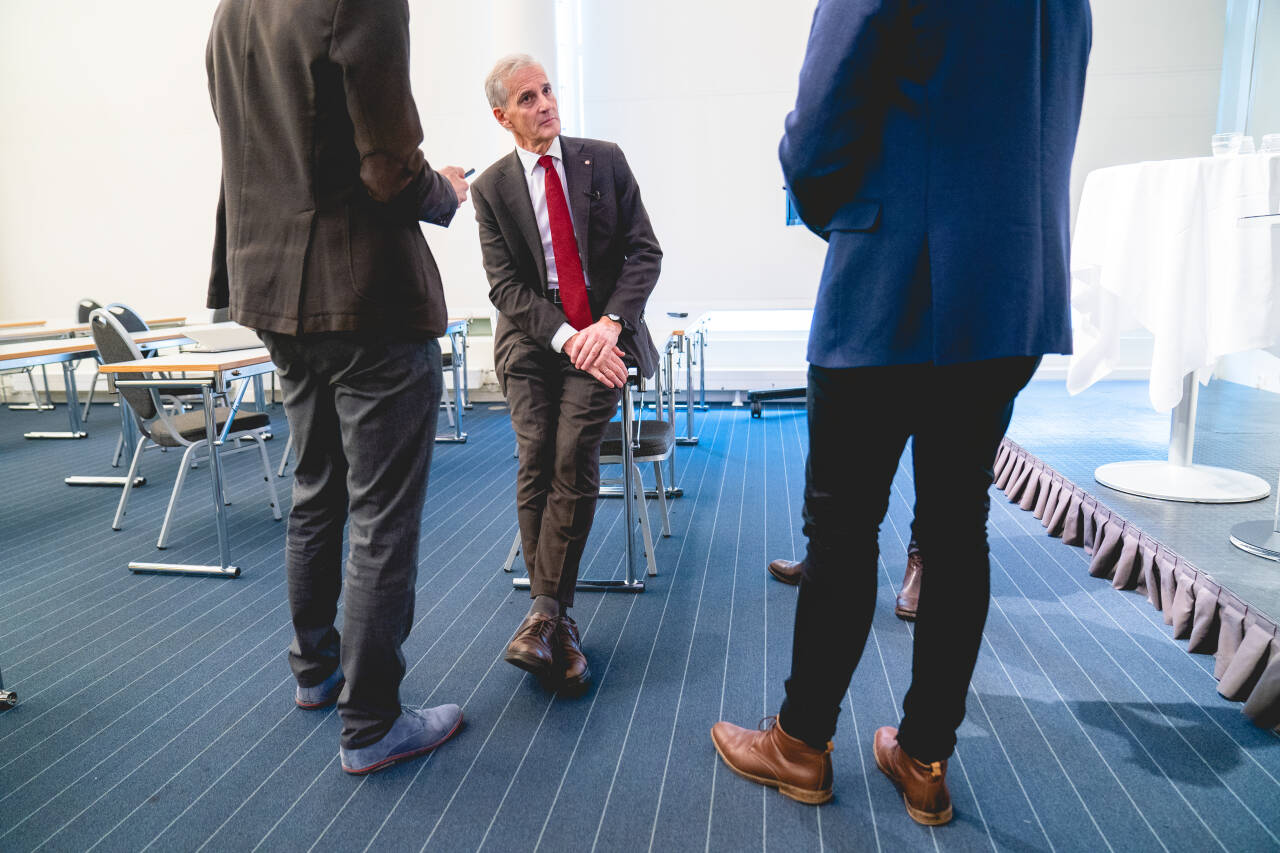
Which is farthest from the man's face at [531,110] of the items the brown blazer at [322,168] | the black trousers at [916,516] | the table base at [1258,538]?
the table base at [1258,538]

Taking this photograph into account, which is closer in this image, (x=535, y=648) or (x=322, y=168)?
(x=322, y=168)

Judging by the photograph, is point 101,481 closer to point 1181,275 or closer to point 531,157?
point 531,157

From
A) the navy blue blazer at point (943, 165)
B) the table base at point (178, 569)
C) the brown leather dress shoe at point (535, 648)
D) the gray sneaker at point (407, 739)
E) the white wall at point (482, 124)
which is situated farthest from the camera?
the white wall at point (482, 124)

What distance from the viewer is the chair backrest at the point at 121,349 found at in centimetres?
275

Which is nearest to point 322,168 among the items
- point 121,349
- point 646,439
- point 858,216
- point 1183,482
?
point 858,216

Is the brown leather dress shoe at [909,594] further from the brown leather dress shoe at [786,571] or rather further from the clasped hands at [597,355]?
the clasped hands at [597,355]

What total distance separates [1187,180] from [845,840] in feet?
6.66

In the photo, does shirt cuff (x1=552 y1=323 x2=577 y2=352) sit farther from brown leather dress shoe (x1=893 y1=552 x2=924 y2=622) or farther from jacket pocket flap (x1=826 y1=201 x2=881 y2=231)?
brown leather dress shoe (x1=893 y1=552 x2=924 y2=622)

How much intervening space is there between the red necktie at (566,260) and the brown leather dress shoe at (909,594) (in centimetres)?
105

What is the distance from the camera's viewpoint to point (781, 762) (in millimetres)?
1360

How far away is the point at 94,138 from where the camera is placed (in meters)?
5.69

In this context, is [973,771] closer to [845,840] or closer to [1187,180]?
[845,840]

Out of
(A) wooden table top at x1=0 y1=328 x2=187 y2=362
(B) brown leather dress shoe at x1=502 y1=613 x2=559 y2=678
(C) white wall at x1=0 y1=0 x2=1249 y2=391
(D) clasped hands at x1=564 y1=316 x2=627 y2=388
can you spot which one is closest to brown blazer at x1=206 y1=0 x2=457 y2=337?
(D) clasped hands at x1=564 y1=316 x2=627 y2=388

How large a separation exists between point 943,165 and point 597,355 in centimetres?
97
